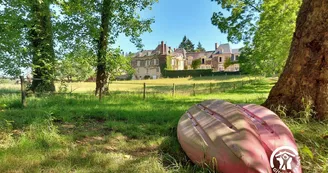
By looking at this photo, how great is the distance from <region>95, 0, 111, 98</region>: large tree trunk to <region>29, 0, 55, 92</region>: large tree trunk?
2.04m

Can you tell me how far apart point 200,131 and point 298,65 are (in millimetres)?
2700

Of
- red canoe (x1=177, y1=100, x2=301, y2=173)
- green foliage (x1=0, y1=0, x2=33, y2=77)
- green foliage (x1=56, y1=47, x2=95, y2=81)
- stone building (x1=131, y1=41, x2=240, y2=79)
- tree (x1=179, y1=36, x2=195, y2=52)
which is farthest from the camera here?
tree (x1=179, y1=36, x2=195, y2=52)

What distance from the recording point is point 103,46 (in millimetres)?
11344

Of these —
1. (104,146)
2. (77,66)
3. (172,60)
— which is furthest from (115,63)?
(172,60)

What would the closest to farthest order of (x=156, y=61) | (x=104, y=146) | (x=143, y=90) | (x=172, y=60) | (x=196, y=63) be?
(x=104, y=146), (x=143, y=90), (x=156, y=61), (x=172, y=60), (x=196, y=63)

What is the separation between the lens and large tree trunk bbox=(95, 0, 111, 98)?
11.1m

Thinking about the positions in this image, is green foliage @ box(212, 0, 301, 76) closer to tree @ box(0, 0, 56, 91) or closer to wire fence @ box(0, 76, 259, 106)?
wire fence @ box(0, 76, 259, 106)

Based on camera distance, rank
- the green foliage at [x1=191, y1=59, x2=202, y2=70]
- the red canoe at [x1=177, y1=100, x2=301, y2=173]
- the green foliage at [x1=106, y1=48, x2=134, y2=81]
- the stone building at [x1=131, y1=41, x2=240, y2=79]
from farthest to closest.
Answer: the green foliage at [x1=191, y1=59, x2=202, y2=70], the stone building at [x1=131, y1=41, x2=240, y2=79], the green foliage at [x1=106, y1=48, x2=134, y2=81], the red canoe at [x1=177, y1=100, x2=301, y2=173]

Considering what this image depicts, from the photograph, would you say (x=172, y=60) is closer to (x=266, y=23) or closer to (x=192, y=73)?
(x=192, y=73)

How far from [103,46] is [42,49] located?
8.89ft

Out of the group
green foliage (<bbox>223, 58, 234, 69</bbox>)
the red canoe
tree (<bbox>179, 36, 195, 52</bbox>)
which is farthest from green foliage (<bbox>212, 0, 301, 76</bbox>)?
tree (<bbox>179, 36, 195, 52</bbox>)

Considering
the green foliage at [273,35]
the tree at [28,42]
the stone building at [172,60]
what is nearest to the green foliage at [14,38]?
the tree at [28,42]

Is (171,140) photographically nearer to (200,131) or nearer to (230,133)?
(200,131)

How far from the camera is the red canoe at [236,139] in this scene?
227 centimetres
